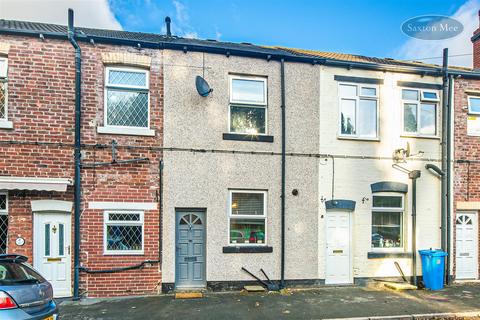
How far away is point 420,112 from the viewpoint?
10.4m

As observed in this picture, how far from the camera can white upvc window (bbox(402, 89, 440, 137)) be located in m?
10.4

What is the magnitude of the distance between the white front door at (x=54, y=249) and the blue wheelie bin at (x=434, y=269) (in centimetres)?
968

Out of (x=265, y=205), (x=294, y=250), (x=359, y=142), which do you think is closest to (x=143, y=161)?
(x=265, y=205)

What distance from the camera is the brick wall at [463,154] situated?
407 inches

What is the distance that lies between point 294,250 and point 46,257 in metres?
6.46

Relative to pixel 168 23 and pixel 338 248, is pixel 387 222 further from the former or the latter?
pixel 168 23

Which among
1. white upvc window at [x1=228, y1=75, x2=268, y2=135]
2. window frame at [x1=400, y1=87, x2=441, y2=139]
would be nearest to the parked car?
white upvc window at [x1=228, y1=75, x2=268, y2=135]

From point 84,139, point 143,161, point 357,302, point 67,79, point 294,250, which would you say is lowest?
point 357,302

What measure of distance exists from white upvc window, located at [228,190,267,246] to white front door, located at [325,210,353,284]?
1.98 metres

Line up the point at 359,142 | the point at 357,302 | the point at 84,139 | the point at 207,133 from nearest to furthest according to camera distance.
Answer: the point at 357,302 → the point at 84,139 → the point at 207,133 → the point at 359,142

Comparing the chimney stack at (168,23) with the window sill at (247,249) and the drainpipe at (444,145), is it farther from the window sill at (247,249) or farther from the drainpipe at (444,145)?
the drainpipe at (444,145)

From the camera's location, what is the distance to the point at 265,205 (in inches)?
366

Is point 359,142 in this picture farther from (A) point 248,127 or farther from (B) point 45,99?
(B) point 45,99

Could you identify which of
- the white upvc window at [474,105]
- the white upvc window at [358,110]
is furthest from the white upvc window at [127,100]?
the white upvc window at [474,105]
